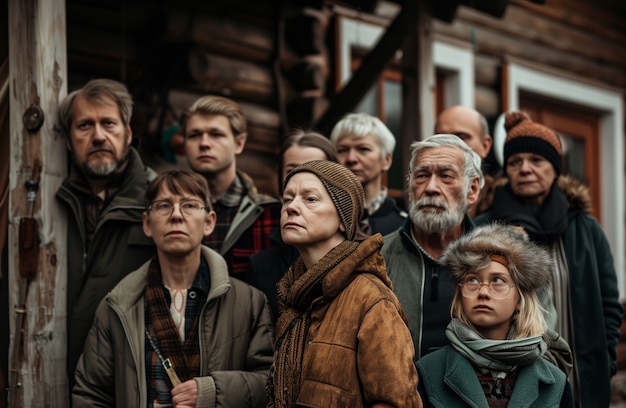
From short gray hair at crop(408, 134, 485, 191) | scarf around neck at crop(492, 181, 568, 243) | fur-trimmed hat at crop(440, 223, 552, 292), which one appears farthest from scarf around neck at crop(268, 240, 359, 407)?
scarf around neck at crop(492, 181, 568, 243)

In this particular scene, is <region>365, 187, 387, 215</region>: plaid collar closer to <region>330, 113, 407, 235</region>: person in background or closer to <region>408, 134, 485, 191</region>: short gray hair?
<region>330, 113, 407, 235</region>: person in background

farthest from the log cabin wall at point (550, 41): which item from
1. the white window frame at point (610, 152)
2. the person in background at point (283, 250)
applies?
the person in background at point (283, 250)

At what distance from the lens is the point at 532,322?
3451 mm

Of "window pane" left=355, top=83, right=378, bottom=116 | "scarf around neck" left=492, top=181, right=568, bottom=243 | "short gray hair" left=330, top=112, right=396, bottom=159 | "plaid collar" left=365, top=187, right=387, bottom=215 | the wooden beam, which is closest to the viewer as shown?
"scarf around neck" left=492, top=181, right=568, bottom=243

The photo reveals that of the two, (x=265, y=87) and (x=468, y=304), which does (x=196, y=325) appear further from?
(x=265, y=87)

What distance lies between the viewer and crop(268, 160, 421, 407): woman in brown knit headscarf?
9.75 ft

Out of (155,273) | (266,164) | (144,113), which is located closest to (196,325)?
(155,273)

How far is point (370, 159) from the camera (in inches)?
180

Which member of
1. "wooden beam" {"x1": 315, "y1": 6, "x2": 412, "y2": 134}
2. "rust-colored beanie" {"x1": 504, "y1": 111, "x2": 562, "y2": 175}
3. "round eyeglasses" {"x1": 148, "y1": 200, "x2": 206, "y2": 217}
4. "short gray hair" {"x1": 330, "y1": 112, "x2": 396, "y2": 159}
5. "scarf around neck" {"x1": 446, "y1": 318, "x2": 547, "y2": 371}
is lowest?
"scarf around neck" {"x1": 446, "y1": 318, "x2": 547, "y2": 371}

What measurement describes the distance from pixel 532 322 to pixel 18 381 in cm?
222

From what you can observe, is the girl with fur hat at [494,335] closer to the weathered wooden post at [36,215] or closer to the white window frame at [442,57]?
the weathered wooden post at [36,215]

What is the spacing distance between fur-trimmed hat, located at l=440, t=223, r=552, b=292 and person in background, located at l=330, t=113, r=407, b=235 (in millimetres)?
871

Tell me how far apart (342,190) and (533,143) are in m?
1.47

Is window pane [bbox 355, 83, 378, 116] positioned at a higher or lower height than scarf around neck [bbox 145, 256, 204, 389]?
higher
